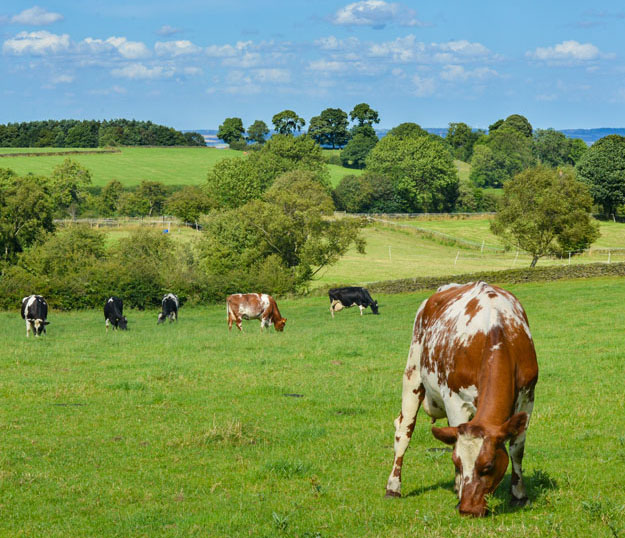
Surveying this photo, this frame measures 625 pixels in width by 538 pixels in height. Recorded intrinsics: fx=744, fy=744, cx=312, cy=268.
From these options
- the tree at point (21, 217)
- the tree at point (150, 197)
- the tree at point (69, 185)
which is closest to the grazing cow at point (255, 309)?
the tree at point (21, 217)

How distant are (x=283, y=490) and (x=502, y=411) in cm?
349

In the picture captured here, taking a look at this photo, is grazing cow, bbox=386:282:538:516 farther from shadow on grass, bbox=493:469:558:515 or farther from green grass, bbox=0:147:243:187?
green grass, bbox=0:147:243:187

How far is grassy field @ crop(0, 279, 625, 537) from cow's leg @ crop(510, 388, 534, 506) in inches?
Answer: 6.5

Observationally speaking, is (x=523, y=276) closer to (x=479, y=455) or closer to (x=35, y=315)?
(x=35, y=315)

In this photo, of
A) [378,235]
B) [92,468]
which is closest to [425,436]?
[92,468]

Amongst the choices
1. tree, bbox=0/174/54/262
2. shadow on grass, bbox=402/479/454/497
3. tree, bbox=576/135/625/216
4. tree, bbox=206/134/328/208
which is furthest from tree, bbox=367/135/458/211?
shadow on grass, bbox=402/479/454/497

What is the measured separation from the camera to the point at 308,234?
5934 centimetres

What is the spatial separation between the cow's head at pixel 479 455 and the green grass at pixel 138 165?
132 metres

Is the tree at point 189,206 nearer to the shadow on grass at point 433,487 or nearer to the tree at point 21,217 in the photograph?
the tree at point 21,217

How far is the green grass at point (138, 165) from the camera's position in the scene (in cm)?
13988

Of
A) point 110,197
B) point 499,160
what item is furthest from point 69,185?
point 499,160

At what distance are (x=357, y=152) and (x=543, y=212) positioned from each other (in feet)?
396

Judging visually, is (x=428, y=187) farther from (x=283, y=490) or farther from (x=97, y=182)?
(x=283, y=490)

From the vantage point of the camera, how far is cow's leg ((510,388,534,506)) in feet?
27.8
